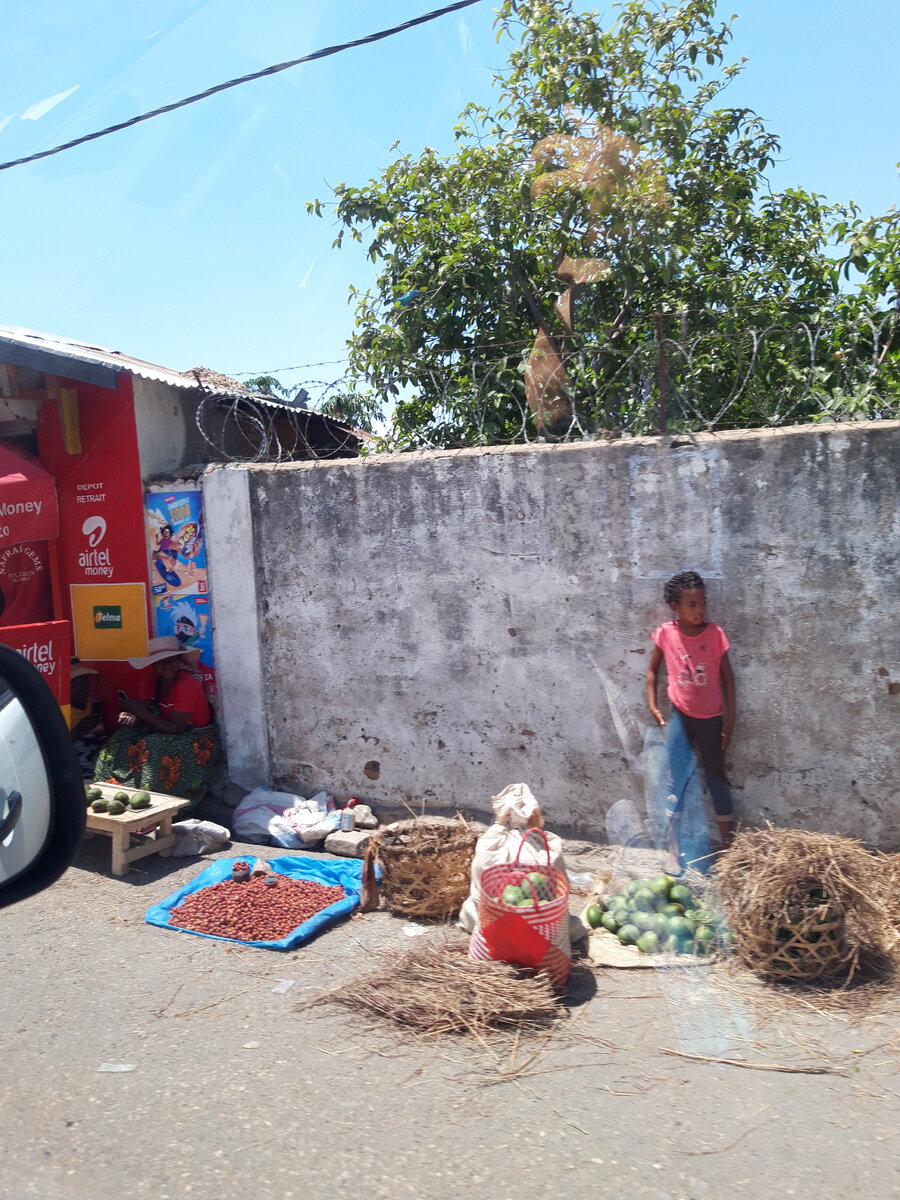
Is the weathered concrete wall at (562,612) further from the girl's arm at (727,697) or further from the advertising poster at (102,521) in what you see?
the advertising poster at (102,521)

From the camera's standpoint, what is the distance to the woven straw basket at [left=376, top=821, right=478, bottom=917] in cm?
469

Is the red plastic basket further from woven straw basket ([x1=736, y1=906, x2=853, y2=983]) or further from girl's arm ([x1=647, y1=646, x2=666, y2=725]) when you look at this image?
girl's arm ([x1=647, y1=646, x2=666, y2=725])

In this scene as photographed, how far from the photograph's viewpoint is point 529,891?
3943 mm

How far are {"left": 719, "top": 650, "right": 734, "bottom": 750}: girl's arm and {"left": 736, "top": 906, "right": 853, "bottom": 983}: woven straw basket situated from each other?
3.52ft

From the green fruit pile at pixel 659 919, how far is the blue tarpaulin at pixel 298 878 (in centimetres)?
136

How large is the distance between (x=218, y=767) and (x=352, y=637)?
5.03 feet

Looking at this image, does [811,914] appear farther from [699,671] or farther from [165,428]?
[165,428]

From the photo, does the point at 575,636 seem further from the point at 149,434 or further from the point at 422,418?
the point at 149,434

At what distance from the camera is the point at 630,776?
16.6 ft

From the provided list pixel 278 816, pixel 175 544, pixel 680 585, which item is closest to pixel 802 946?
pixel 680 585

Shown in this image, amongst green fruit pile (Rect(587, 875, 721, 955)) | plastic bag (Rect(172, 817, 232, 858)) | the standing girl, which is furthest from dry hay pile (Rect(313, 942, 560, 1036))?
plastic bag (Rect(172, 817, 232, 858))

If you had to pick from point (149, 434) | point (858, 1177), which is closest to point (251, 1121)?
point (858, 1177)

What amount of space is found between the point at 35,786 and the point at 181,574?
4.96 m

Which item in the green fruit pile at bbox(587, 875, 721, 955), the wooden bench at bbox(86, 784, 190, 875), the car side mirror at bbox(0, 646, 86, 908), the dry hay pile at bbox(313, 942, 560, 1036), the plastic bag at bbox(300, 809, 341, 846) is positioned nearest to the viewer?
the car side mirror at bbox(0, 646, 86, 908)
